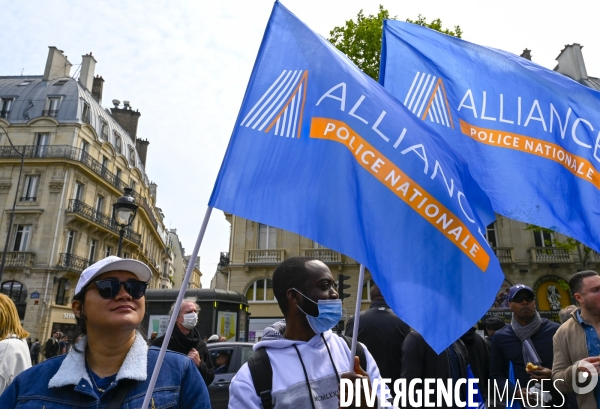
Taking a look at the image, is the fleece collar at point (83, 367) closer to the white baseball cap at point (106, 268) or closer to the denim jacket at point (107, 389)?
the denim jacket at point (107, 389)

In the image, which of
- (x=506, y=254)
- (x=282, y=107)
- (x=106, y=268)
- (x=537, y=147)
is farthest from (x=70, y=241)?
(x=106, y=268)

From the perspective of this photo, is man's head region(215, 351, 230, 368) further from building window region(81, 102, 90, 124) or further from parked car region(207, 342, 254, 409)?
building window region(81, 102, 90, 124)

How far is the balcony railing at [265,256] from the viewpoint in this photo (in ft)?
90.9

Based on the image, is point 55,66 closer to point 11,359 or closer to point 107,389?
point 11,359

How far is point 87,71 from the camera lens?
1711 inches

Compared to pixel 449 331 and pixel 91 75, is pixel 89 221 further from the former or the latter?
pixel 449 331

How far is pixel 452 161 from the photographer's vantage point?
316 centimetres

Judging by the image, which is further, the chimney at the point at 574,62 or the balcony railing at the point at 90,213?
the balcony railing at the point at 90,213

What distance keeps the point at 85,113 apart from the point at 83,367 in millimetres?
41399

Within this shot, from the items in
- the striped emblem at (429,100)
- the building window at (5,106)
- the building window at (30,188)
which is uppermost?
the building window at (5,106)

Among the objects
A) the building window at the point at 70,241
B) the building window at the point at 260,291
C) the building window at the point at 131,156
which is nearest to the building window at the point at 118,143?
the building window at the point at 131,156

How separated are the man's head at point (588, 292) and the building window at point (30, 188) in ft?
125

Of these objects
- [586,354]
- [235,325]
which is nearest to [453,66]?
[586,354]

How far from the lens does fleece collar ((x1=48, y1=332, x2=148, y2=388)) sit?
1902 mm
